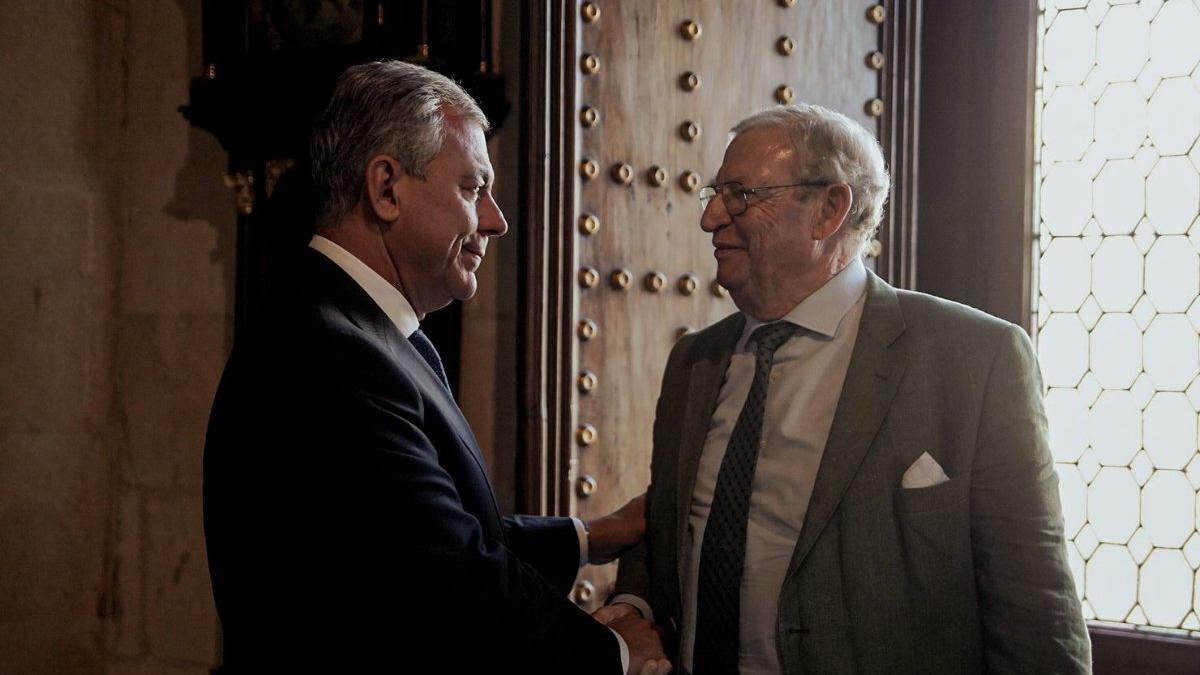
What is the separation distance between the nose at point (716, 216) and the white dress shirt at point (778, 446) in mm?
239

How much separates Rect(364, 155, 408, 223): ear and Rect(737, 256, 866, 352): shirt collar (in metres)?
0.87

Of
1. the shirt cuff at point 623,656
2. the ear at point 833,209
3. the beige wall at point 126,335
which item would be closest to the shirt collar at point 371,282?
the shirt cuff at point 623,656

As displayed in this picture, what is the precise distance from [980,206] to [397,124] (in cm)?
205

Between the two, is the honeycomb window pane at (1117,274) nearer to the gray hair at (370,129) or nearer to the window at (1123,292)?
the window at (1123,292)

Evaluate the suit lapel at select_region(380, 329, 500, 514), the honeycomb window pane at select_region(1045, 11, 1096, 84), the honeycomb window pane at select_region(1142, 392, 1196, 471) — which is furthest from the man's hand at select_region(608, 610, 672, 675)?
the honeycomb window pane at select_region(1045, 11, 1096, 84)

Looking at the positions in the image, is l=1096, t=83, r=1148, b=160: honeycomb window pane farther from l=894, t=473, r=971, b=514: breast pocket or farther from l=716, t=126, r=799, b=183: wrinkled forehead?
l=894, t=473, r=971, b=514: breast pocket

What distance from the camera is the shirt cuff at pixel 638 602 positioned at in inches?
99.5

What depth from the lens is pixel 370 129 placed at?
2062mm

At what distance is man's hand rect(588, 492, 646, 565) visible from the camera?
263 centimetres

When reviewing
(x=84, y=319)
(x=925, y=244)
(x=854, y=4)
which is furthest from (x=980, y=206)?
(x=84, y=319)

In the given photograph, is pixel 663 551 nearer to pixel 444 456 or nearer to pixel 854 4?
pixel 444 456

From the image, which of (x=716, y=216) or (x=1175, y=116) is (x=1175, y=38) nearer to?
(x=1175, y=116)

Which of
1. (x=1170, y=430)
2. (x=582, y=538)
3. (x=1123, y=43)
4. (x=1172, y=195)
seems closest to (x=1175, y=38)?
(x=1123, y=43)

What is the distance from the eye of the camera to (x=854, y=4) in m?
3.56
